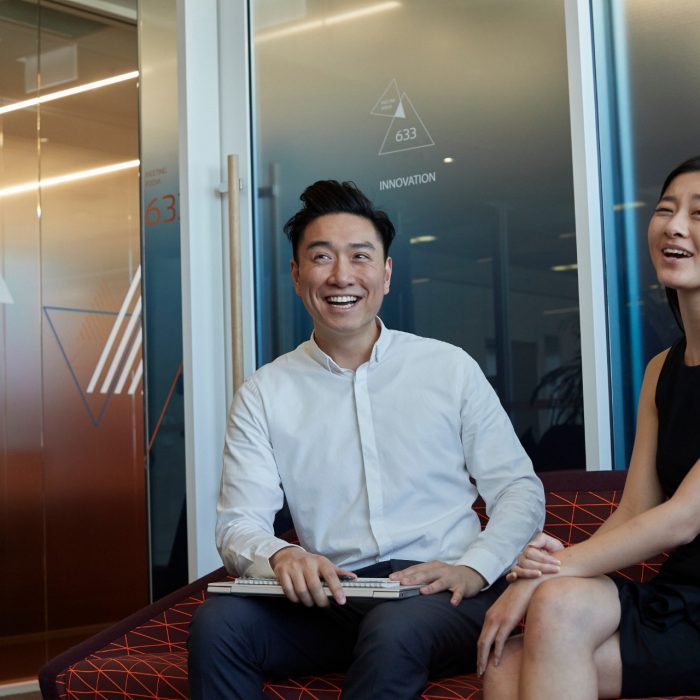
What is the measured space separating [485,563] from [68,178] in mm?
2845

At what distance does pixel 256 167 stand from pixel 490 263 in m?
1.10

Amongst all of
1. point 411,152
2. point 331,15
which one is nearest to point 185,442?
point 411,152

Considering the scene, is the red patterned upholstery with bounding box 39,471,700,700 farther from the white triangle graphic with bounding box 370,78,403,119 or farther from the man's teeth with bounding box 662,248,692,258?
the white triangle graphic with bounding box 370,78,403,119

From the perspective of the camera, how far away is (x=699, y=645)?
5.34ft

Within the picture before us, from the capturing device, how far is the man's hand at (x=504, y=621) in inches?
65.8

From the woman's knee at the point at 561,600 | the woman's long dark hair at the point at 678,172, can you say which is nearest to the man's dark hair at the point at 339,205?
the woman's long dark hair at the point at 678,172

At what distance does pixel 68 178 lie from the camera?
14.1 ft

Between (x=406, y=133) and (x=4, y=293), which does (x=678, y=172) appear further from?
(x=4, y=293)

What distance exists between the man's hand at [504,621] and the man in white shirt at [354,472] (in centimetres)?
21

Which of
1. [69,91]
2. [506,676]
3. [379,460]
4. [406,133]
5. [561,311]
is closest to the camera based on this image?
[506,676]

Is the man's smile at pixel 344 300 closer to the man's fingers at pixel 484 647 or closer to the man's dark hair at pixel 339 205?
the man's dark hair at pixel 339 205

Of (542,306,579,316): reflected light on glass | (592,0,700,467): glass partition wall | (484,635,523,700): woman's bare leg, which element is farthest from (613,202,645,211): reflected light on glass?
(484,635,523,700): woman's bare leg

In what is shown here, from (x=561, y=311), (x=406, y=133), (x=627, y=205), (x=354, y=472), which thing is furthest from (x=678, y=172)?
(x=406, y=133)

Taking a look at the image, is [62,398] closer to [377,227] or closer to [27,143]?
[27,143]
